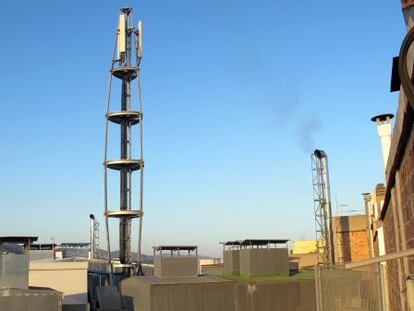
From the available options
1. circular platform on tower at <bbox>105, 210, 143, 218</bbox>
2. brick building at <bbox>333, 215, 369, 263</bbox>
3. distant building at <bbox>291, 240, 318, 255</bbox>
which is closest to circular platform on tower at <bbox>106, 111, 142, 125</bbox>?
circular platform on tower at <bbox>105, 210, 143, 218</bbox>

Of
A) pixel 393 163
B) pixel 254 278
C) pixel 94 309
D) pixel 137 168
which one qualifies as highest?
pixel 137 168

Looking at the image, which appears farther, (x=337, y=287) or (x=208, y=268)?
(x=208, y=268)

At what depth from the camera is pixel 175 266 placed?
3956 centimetres

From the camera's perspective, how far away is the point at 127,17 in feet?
197

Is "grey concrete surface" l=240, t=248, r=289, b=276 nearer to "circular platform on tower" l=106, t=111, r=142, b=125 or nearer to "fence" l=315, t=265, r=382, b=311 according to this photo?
"circular platform on tower" l=106, t=111, r=142, b=125

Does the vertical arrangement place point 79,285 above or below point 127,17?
below

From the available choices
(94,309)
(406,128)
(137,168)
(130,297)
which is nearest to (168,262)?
(130,297)

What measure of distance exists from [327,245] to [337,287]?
Answer: 4274 cm

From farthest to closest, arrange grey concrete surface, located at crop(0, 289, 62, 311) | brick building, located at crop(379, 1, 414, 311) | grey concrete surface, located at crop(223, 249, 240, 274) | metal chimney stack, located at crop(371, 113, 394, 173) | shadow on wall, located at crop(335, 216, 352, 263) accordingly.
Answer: shadow on wall, located at crop(335, 216, 352, 263)
grey concrete surface, located at crop(223, 249, 240, 274)
metal chimney stack, located at crop(371, 113, 394, 173)
grey concrete surface, located at crop(0, 289, 62, 311)
brick building, located at crop(379, 1, 414, 311)

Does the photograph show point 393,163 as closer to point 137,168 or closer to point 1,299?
point 1,299

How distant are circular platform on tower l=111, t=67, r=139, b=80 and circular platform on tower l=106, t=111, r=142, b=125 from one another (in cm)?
531

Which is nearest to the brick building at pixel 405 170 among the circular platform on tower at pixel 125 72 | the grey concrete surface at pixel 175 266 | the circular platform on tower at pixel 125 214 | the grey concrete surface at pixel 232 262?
the grey concrete surface at pixel 175 266

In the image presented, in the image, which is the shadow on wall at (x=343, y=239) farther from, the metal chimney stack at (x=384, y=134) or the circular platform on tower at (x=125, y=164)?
the metal chimney stack at (x=384, y=134)

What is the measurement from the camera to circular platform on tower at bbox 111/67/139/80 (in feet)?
190
